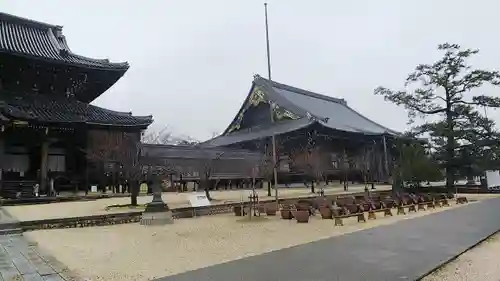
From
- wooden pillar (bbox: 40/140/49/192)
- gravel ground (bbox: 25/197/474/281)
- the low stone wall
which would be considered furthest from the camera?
wooden pillar (bbox: 40/140/49/192)

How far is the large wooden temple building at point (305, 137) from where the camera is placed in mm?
32188

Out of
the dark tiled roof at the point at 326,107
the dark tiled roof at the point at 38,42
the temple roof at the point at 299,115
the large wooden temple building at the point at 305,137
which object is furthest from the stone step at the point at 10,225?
the dark tiled roof at the point at 326,107

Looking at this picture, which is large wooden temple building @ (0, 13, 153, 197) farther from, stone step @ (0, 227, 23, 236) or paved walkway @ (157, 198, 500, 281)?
paved walkway @ (157, 198, 500, 281)

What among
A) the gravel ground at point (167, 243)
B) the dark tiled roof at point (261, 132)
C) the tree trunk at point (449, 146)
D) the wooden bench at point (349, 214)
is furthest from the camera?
the dark tiled roof at point (261, 132)

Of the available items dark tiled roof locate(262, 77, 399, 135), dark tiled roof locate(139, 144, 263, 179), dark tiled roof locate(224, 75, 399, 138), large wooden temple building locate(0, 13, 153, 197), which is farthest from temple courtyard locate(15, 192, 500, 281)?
dark tiled roof locate(262, 77, 399, 135)

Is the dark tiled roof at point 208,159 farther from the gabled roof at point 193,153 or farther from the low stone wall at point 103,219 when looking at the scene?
the low stone wall at point 103,219

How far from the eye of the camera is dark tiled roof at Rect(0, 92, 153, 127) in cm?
2007

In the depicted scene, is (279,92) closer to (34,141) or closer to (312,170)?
(312,170)

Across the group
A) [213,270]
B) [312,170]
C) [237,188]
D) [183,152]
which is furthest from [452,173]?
[213,270]

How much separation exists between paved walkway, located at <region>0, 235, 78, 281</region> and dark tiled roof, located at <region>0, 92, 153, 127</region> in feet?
41.0

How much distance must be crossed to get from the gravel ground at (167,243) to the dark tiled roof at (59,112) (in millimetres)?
10522

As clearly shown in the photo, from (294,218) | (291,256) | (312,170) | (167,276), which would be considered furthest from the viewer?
(312,170)

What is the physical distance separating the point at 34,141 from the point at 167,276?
62.9 feet

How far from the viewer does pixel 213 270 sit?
616 cm
